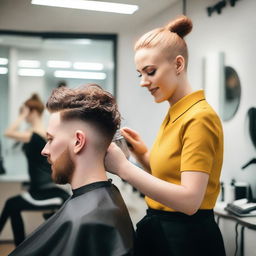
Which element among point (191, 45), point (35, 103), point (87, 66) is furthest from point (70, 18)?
point (191, 45)

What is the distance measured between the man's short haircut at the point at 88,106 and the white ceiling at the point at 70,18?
6.36ft

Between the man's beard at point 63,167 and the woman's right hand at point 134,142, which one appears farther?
the woman's right hand at point 134,142

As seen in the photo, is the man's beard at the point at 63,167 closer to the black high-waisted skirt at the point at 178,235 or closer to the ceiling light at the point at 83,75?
the black high-waisted skirt at the point at 178,235

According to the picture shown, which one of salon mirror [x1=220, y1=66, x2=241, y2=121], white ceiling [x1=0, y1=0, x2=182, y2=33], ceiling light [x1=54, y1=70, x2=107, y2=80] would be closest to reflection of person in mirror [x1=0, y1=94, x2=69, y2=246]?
ceiling light [x1=54, y1=70, x2=107, y2=80]

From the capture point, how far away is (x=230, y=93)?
266 cm

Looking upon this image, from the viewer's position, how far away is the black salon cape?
115 centimetres

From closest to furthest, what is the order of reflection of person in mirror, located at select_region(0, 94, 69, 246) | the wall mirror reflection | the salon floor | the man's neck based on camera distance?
the man's neck
reflection of person in mirror, located at select_region(0, 94, 69, 246)
the salon floor
the wall mirror reflection

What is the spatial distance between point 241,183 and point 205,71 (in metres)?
0.87

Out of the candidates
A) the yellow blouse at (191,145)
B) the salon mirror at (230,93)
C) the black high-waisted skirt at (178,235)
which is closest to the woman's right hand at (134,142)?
the yellow blouse at (191,145)

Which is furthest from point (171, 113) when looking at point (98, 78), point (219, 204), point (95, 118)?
point (98, 78)

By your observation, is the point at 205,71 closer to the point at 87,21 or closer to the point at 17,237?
the point at 87,21

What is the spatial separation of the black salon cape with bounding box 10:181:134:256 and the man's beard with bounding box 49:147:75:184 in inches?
2.2

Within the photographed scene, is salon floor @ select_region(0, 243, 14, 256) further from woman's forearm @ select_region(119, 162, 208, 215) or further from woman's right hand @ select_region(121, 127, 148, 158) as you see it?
woman's forearm @ select_region(119, 162, 208, 215)

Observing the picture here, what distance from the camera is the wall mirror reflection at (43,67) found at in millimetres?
3744
